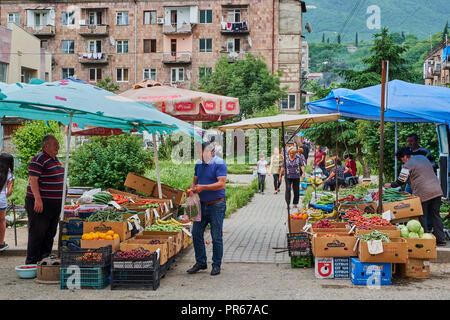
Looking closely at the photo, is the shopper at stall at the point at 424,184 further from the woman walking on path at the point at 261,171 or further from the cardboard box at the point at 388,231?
the woman walking on path at the point at 261,171

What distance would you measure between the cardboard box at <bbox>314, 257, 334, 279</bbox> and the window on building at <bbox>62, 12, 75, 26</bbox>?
173 ft

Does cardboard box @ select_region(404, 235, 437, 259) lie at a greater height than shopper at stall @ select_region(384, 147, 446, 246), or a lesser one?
lesser

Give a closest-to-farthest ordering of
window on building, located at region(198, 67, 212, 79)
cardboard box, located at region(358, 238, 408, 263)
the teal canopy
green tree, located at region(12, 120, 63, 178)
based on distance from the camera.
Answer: the teal canopy < cardboard box, located at region(358, 238, 408, 263) < green tree, located at region(12, 120, 63, 178) < window on building, located at region(198, 67, 212, 79)

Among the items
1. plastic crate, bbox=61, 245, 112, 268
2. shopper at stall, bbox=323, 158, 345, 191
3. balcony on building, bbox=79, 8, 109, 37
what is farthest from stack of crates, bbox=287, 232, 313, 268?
balcony on building, bbox=79, 8, 109, 37

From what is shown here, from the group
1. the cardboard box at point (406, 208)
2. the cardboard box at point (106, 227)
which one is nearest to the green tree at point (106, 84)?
the cardboard box at point (106, 227)

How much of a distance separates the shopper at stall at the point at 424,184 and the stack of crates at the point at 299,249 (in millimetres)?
2345

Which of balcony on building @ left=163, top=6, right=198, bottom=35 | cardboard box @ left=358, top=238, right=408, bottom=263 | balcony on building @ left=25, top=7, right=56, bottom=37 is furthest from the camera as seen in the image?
balcony on building @ left=25, top=7, right=56, bottom=37

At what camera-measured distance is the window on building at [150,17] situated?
54.7 metres

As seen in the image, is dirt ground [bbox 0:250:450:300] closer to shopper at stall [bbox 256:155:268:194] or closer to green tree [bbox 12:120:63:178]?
green tree [bbox 12:120:63:178]

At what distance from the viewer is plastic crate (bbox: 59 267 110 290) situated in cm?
738

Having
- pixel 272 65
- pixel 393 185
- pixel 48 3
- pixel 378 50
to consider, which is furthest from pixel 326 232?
pixel 48 3


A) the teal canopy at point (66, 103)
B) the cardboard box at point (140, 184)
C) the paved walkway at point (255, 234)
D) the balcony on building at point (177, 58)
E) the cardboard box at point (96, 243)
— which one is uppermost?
the balcony on building at point (177, 58)

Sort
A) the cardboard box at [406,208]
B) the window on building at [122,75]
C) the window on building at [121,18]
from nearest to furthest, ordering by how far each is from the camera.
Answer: the cardboard box at [406,208] < the window on building at [121,18] < the window on building at [122,75]

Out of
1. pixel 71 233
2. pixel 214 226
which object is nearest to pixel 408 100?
pixel 214 226
